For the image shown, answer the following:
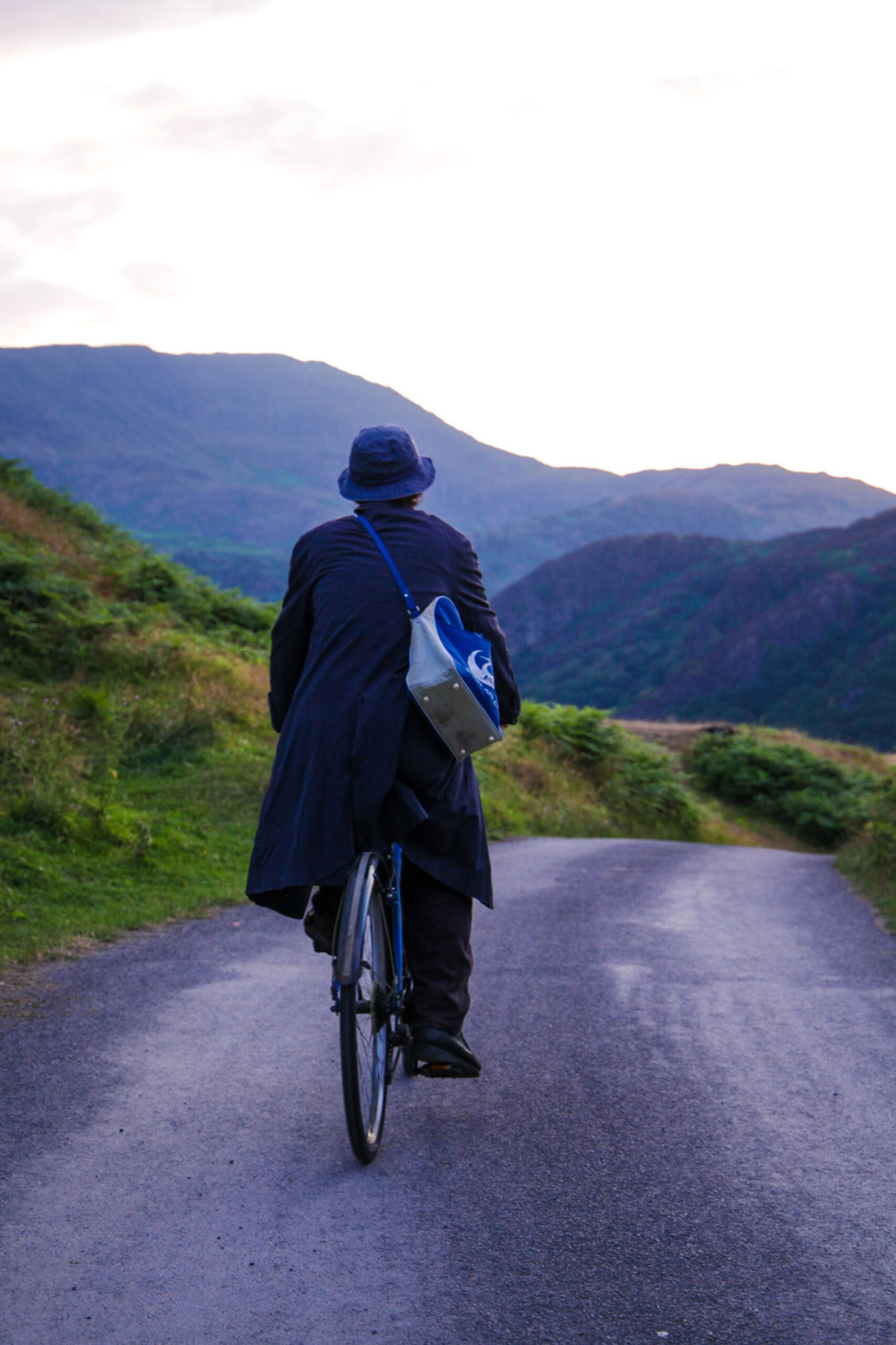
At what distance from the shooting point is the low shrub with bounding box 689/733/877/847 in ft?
83.7

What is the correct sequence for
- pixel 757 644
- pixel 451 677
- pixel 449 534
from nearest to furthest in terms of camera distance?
pixel 451 677 < pixel 449 534 < pixel 757 644

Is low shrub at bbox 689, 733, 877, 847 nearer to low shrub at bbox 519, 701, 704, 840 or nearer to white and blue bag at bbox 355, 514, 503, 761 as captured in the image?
low shrub at bbox 519, 701, 704, 840

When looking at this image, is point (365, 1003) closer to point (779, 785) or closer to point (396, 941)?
point (396, 941)

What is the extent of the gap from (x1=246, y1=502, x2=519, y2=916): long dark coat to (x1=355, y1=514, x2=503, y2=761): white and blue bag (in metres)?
0.07

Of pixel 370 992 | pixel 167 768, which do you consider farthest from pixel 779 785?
pixel 370 992

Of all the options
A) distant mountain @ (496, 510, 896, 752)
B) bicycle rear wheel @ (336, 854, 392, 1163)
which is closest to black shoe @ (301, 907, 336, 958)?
bicycle rear wheel @ (336, 854, 392, 1163)

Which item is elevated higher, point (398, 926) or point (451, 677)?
point (451, 677)

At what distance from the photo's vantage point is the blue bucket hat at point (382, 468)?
3834mm

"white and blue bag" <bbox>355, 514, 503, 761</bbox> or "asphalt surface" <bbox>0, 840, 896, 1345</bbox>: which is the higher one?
"white and blue bag" <bbox>355, 514, 503, 761</bbox>

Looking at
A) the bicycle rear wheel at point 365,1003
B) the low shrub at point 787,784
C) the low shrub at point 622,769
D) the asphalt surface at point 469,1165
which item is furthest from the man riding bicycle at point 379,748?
the low shrub at point 787,784

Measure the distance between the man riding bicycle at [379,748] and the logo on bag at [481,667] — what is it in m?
0.19

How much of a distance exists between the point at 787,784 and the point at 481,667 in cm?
2533

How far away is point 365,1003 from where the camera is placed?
11.4 ft

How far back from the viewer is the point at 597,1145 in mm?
3730
